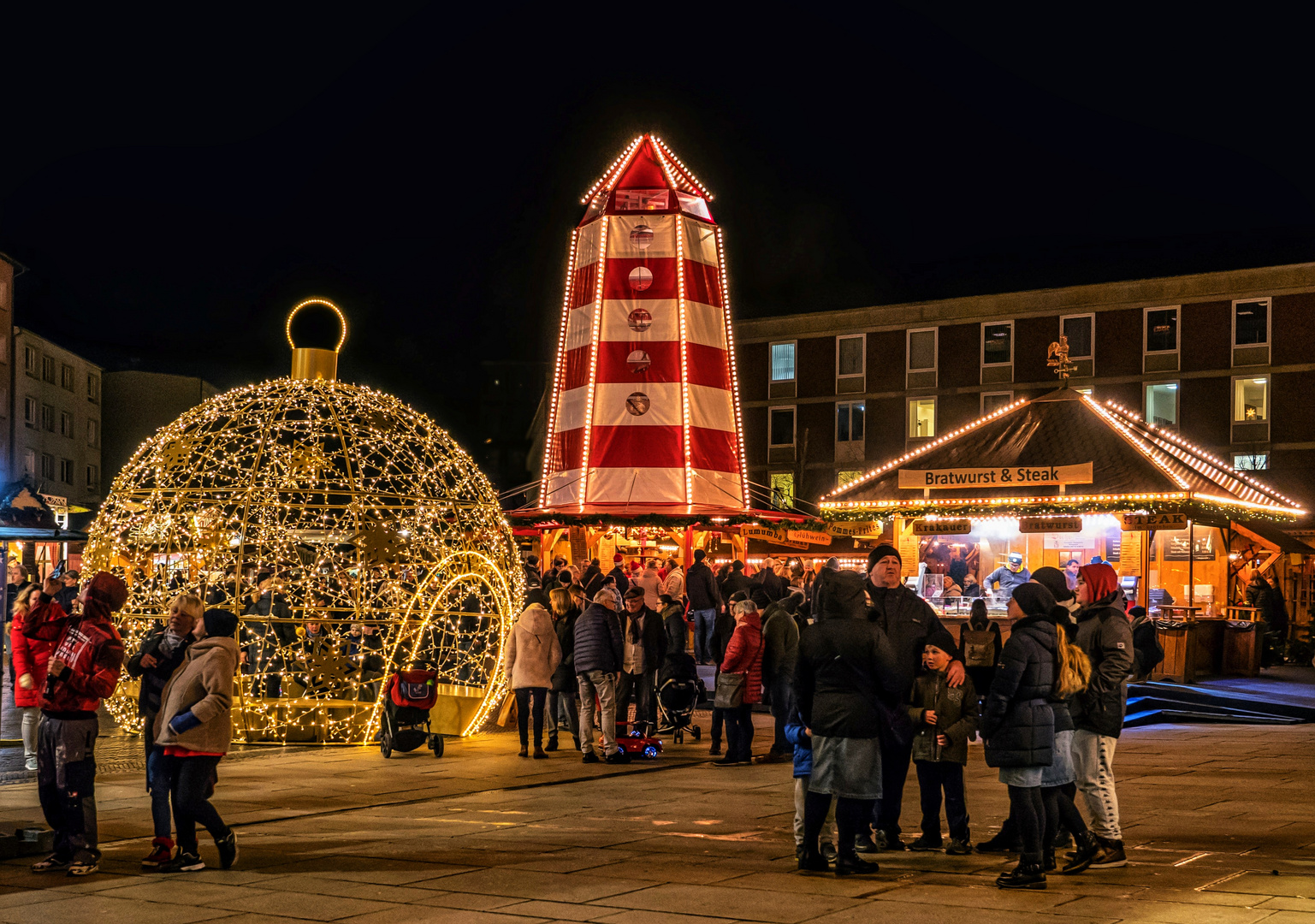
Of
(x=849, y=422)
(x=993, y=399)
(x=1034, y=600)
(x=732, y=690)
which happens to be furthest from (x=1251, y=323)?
(x=1034, y=600)

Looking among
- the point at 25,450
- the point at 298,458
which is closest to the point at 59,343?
the point at 25,450

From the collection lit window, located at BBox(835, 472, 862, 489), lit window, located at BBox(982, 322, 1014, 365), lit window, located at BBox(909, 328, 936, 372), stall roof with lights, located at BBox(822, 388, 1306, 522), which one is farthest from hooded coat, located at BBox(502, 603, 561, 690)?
lit window, located at BBox(835, 472, 862, 489)

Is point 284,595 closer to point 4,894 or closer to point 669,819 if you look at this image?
point 669,819

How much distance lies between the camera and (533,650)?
13.8m

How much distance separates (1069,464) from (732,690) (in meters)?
13.4

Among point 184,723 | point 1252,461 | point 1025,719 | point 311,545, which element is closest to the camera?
point 1025,719

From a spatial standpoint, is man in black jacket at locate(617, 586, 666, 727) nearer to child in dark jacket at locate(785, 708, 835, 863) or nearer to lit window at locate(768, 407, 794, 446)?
child in dark jacket at locate(785, 708, 835, 863)

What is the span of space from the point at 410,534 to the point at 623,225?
15.7m

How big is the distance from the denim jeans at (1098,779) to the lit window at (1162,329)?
39222 mm

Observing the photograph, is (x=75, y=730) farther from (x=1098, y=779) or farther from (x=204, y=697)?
Result: (x=1098, y=779)

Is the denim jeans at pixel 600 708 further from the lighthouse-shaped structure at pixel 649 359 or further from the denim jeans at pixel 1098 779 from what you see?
the lighthouse-shaped structure at pixel 649 359

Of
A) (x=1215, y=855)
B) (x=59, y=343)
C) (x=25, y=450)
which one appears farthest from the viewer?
(x=59, y=343)

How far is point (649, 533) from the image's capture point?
32156 mm

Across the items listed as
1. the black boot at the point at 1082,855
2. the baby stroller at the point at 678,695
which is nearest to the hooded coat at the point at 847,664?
the black boot at the point at 1082,855
